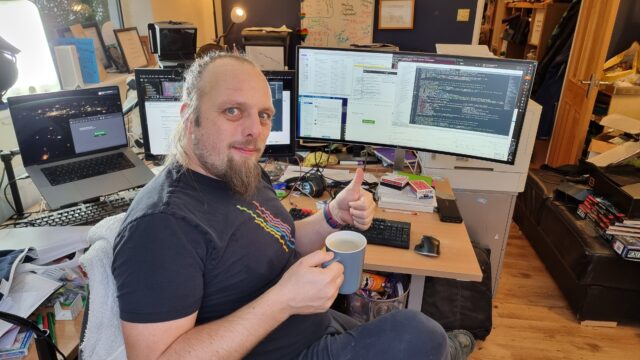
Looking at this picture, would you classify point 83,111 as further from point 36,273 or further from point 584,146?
point 584,146

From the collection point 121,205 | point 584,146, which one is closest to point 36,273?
point 121,205

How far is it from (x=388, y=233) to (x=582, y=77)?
2757 millimetres

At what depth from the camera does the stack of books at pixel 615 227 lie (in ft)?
6.44

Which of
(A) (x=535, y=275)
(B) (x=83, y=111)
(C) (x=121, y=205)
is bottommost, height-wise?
(A) (x=535, y=275)

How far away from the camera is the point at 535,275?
2.56 meters

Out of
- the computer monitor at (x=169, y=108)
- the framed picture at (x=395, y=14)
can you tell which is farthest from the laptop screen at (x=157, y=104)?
the framed picture at (x=395, y=14)

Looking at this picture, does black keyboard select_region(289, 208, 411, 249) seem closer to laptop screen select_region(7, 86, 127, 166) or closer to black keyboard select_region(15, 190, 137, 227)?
black keyboard select_region(15, 190, 137, 227)

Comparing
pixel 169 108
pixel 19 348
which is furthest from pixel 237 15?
pixel 19 348

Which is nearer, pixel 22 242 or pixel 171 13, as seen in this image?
pixel 22 242

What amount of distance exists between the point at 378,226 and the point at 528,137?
0.89m

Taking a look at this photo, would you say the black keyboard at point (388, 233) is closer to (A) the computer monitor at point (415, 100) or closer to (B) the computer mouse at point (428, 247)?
(B) the computer mouse at point (428, 247)

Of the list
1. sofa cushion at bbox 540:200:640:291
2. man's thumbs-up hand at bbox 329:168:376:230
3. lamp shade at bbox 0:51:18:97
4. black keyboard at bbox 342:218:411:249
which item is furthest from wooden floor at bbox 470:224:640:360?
lamp shade at bbox 0:51:18:97

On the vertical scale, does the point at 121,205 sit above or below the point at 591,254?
above

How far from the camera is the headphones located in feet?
5.65
